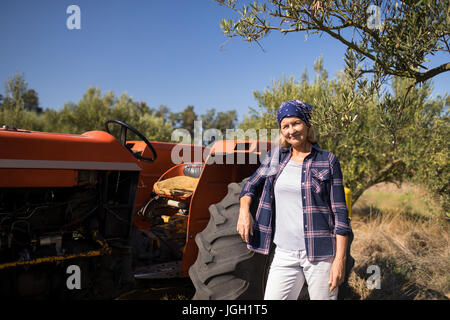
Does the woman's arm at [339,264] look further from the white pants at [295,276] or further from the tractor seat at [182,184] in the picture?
the tractor seat at [182,184]

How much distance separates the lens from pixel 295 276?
1.71 meters

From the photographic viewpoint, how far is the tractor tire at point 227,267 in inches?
73.0

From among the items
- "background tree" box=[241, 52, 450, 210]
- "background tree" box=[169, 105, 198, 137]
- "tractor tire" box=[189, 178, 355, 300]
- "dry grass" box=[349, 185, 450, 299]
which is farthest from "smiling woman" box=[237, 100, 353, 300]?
"background tree" box=[169, 105, 198, 137]

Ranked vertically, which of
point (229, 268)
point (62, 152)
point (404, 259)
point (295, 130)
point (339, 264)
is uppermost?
point (295, 130)

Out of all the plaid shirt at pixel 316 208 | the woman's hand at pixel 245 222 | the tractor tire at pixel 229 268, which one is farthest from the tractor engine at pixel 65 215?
the plaid shirt at pixel 316 208

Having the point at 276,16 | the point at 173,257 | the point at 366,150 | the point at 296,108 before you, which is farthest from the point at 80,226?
the point at 366,150

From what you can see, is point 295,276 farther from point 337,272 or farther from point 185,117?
point 185,117

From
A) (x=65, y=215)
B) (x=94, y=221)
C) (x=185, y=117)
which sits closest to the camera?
(x=65, y=215)

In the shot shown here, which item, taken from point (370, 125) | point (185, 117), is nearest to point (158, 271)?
point (370, 125)

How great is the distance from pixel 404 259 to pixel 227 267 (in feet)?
9.66

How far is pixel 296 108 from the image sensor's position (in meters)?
1.76

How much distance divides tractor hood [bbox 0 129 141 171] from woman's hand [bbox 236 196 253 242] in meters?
1.04

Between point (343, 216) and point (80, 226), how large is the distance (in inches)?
71.9

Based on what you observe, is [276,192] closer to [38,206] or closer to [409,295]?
[38,206]
